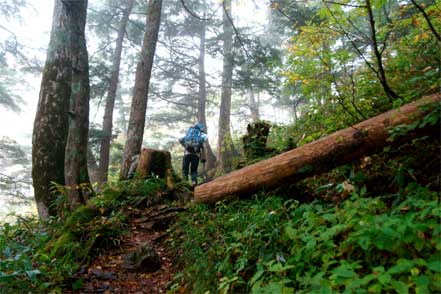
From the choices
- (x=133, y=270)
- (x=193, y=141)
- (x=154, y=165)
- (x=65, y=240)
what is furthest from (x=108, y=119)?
(x=133, y=270)

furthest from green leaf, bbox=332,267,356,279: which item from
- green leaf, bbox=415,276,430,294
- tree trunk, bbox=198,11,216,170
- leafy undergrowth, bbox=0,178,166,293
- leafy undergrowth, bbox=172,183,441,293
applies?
tree trunk, bbox=198,11,216,170

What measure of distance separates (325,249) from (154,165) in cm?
572

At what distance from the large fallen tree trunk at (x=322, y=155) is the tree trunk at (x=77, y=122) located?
2712 millimetres

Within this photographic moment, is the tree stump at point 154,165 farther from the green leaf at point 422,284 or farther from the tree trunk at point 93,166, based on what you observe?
the tree trunk at point 93,166

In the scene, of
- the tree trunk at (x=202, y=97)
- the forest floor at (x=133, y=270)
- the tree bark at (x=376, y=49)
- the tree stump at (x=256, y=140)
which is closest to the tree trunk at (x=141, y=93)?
the forest floor at (x=133, y=270)

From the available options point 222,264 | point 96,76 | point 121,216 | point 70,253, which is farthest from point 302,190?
point 96,76

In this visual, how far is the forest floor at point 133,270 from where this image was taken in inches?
153

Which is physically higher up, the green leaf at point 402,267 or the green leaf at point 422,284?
the green leaf at point 402,267

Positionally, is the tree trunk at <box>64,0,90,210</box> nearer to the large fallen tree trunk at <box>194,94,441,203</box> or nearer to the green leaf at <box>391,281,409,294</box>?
the large fallen tree trunk at <box>194,94,441,203</box>

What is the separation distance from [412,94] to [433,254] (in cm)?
248

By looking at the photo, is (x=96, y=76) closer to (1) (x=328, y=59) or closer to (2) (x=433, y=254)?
(1) (x=328, y=59)

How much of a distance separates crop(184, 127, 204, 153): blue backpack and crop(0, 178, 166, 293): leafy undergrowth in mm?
2478

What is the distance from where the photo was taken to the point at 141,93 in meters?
9.87

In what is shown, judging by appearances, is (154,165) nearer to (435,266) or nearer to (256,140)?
(256,140)
